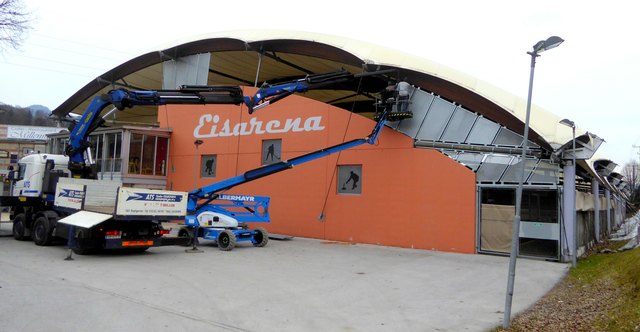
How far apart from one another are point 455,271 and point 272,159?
11146 millimetres

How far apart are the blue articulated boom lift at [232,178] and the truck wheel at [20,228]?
2.23 m

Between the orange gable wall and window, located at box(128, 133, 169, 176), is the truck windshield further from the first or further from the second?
the orange gable wall

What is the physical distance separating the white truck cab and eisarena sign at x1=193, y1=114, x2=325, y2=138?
7.70m

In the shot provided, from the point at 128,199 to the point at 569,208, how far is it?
13.1 metres

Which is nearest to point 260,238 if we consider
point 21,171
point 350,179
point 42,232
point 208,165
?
point 350,179

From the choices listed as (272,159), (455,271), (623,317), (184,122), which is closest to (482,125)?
(455,271)

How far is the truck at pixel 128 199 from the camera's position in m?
12.7

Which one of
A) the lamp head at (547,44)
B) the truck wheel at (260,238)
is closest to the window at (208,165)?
the truck wheel at (260,238)

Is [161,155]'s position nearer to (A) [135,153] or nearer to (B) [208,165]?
(A) [135,153]

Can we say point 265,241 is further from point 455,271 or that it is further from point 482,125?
point 482,125

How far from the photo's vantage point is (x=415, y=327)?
268 inches

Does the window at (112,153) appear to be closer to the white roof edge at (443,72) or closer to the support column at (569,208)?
the white roof edge at (443,72)

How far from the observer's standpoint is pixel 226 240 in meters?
15.3

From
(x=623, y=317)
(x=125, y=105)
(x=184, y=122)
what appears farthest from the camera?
(x=184, y=122)
